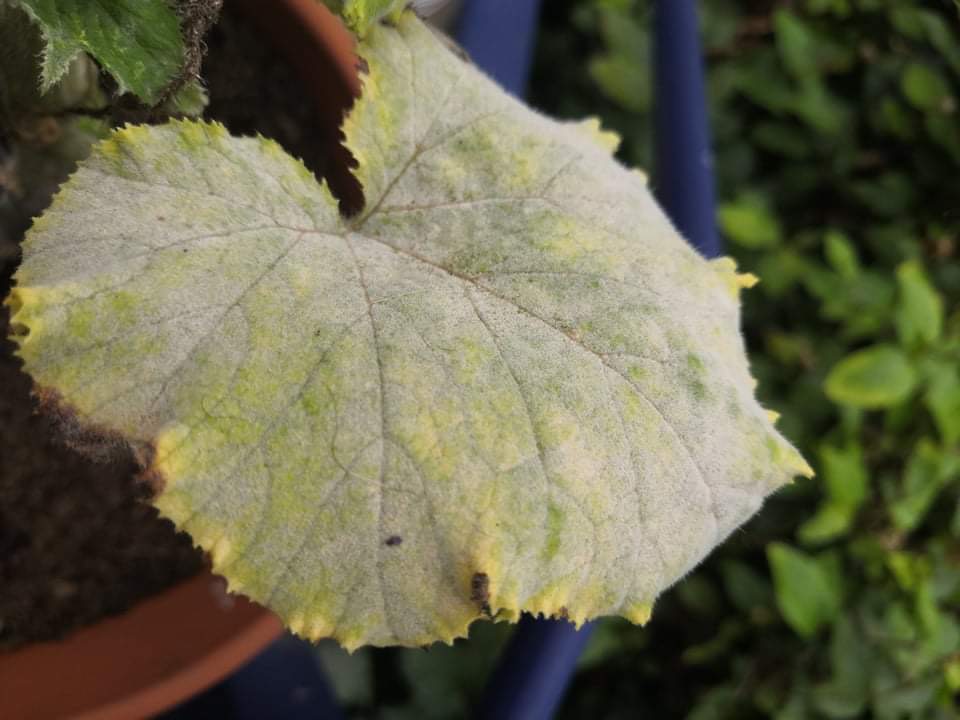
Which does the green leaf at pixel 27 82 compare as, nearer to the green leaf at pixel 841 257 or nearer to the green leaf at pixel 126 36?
the green leaf at pixel 126 36

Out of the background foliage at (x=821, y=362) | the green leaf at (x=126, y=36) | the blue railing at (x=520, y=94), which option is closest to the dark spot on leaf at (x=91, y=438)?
the green leaf at (x=126, y=36)

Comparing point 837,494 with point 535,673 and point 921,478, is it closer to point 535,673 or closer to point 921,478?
point 921,478

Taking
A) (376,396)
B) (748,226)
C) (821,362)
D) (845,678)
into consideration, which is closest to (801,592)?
(845,678)

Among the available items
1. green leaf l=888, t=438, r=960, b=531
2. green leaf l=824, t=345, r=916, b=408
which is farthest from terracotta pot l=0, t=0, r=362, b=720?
green leaf l=888, t=438, r=960, b=531

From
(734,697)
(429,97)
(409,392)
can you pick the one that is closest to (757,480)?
(409,392)

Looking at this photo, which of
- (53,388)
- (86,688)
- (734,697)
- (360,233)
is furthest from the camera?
(734,697)

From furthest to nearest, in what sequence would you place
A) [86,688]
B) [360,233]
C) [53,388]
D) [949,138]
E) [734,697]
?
[949,138] → [734,697] → [86,688] → [360,233] → [53,388]

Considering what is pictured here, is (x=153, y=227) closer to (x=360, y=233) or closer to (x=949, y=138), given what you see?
(x=360, y=233)
